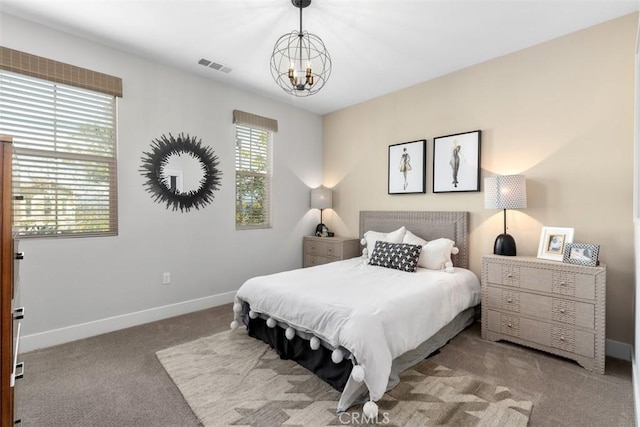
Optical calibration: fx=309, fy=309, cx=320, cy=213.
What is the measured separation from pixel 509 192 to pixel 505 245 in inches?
19.6

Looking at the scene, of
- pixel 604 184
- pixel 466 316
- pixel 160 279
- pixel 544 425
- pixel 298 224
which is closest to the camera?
pixel 544 425

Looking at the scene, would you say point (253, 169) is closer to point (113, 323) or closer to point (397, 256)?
point (397, 256)

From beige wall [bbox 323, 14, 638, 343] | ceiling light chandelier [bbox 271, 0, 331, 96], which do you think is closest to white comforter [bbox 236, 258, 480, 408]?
beige wall [bbox 323, 14, 638, 343]

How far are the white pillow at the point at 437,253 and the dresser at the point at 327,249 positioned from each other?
1171mm

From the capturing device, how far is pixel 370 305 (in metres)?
2.07

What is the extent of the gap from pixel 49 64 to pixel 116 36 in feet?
1.95

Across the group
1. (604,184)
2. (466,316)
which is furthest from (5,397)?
(604,184)

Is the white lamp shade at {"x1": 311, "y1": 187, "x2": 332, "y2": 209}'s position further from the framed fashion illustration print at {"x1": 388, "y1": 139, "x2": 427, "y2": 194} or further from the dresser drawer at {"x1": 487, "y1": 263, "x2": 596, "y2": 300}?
the dresser drawer at {"x1": 487, "y1": 263, "x2": 596, "y2": 300}

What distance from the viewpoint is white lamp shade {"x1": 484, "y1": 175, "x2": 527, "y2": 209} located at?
279 centimetres

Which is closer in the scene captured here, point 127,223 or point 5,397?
point 5,397

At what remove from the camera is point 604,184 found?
2.60m

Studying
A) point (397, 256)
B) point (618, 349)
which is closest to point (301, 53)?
point (397, 256)

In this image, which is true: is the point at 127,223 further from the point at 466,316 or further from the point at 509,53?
the point at 509,53

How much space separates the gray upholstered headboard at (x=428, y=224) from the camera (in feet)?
11.2
